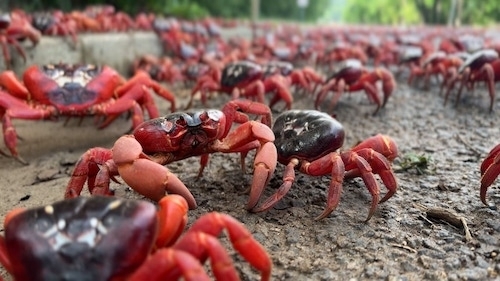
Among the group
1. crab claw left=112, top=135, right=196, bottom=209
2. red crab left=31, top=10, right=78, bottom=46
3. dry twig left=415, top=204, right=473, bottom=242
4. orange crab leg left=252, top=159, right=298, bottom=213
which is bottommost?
dry twig left=415, top=204, right=473, bottom=242

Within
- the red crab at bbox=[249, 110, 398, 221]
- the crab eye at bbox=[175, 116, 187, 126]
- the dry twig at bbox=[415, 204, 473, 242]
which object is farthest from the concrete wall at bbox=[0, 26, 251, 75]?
the dry twig at bbox=[415, 204, 473, 242]

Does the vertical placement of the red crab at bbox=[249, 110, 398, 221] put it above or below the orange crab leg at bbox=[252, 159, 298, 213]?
above

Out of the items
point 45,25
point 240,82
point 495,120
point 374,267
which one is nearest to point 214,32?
point 45,25

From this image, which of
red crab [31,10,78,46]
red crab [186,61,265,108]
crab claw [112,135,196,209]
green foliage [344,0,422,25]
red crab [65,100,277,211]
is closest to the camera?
crab claw [112,135,196,209]

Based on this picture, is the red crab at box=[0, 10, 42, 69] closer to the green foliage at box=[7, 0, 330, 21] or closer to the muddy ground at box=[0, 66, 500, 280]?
the muddy ground at box=[0, 66, 500, 280]

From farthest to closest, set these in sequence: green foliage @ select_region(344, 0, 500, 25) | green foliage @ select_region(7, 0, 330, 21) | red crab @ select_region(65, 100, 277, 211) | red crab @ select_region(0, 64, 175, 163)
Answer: green foliage @ select_region(344, 0, 500, 25) → green foliage @ select_region(7, 0, 330, 21) → red crab @ select_region(0, 64, 175, 163) → red crab @ select_region(65, 100, 277, 211)

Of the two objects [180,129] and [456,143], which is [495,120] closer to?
[456,143]

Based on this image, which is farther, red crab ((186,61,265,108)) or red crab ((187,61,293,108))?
red crab ((186,61,265,108))
